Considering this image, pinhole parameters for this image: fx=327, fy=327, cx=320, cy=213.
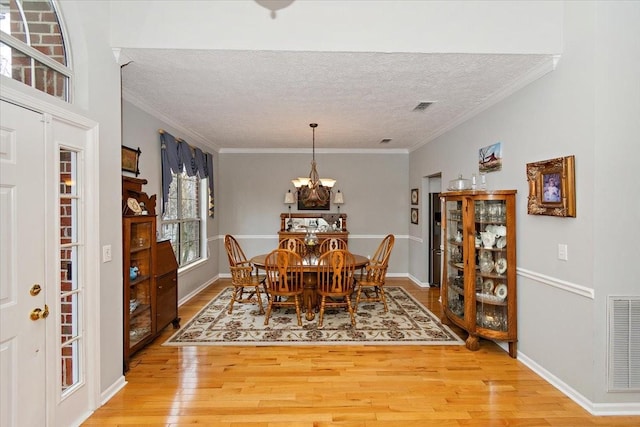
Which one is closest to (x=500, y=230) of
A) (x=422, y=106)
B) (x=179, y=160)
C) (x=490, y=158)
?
(x=490, y=158)

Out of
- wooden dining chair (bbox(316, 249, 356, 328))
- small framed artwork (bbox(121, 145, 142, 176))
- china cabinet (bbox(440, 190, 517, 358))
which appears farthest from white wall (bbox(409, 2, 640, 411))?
small framed artwork (bbox(121, 145, 142, 176))

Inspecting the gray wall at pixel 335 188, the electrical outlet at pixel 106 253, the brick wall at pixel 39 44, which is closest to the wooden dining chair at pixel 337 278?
the electrical outlet at pixel 106 253

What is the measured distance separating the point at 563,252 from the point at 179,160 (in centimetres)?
463

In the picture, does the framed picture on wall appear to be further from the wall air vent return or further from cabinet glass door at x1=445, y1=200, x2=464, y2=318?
the wall air vent return

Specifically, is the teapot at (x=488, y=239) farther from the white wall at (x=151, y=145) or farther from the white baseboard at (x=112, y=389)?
the white wall at (x=151, y=145)

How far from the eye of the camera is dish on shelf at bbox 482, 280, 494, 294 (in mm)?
3242

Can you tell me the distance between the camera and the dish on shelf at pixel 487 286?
3.24 meters

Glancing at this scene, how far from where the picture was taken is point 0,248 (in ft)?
5.50

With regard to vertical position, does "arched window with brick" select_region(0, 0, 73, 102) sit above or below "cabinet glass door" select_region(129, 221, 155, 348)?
above

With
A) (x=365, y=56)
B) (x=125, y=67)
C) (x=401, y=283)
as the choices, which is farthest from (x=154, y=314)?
(x=401, y=283)

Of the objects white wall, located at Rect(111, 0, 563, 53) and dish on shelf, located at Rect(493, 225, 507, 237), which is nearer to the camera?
white wall, located at Rect(111, 0, 563, 53)

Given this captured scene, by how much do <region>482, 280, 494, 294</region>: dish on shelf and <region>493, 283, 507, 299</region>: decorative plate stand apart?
45 millimetres

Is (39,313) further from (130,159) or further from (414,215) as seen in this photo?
(414,215)

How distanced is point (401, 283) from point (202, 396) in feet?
14.7
